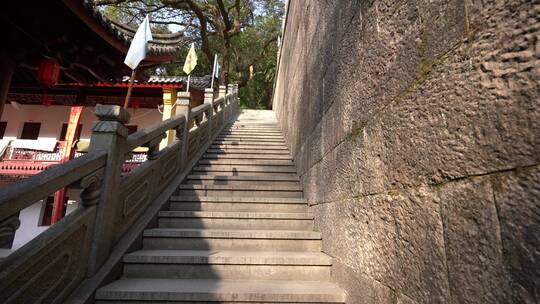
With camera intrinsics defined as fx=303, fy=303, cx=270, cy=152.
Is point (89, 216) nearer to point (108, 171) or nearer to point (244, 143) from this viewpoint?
point (108, 171)

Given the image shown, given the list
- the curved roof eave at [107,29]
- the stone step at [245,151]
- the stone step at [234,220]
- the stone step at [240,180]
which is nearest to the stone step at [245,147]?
the stone step at [245,151]

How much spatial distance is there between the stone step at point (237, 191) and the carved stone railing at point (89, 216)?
1.62 ft

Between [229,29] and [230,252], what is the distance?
15.8m

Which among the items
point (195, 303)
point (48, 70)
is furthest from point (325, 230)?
point (48, 70)

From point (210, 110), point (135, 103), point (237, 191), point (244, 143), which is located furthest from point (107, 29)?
point (135, 103)

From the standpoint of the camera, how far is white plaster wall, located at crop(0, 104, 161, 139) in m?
12.7

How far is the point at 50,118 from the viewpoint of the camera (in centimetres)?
1285

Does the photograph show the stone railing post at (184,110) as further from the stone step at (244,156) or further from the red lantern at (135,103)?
the red lantern at (135,103)

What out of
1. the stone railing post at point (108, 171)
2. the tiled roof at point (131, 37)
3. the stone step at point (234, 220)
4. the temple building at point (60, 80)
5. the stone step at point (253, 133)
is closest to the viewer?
the stone railing post at point (108, 171)

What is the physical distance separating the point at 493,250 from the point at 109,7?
20.7 m

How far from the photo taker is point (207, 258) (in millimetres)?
2844

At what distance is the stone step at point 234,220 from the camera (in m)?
3.64

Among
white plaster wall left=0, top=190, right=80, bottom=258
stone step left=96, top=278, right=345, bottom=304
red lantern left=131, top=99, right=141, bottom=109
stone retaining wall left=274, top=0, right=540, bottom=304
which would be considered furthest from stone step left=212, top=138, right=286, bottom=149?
white plaster wall left=0, top=190, right=80, bottom=258

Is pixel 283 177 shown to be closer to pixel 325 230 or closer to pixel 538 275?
pixel 325 230
